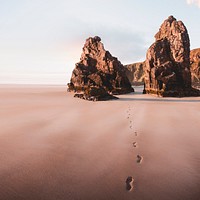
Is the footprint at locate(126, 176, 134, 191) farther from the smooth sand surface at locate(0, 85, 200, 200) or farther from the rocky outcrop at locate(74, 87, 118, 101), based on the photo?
the rocky outcrop at locate(74, 87, 118, 101)

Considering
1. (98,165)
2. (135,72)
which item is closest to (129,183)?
(98,165)

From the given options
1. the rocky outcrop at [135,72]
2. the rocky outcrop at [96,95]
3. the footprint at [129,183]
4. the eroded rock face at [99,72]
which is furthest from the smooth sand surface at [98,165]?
the rocky outcrop at [135,72]

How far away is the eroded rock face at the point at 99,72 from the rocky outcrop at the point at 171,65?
20.4 ft

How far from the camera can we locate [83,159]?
16.0ft

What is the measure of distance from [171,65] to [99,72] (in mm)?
15763

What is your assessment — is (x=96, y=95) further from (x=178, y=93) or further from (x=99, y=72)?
(x=99, y=72)

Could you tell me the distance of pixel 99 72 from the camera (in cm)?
4034

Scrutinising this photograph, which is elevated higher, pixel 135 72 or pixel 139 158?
pixel 135 72

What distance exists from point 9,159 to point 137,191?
357 centimetres

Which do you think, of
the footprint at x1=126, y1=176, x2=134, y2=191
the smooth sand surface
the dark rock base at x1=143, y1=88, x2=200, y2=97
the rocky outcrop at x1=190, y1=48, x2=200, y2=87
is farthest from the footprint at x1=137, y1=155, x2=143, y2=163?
the rocky outcrop at x1=190, y1=48, x2=200, y2=87

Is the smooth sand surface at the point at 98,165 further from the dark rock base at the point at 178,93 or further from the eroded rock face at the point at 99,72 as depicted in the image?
the eroded rock face at the point at 99,72

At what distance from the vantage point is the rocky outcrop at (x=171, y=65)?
30.2 meters

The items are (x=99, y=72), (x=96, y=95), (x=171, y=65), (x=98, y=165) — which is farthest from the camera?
(x=99, y=72)

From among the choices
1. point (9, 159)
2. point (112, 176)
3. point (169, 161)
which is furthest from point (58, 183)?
point (169, 161)
